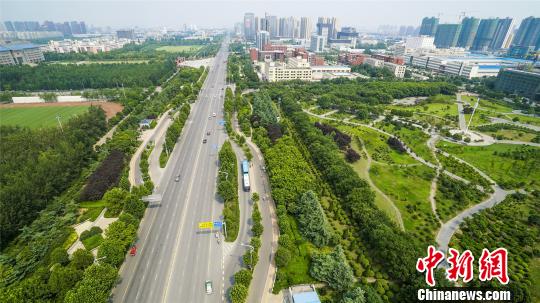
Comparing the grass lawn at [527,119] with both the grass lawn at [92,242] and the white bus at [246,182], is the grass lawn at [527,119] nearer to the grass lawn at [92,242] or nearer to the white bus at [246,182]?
the white bus at [246,182]

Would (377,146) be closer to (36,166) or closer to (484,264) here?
(484,264)

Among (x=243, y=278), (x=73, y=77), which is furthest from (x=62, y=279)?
(x=73, y=77)

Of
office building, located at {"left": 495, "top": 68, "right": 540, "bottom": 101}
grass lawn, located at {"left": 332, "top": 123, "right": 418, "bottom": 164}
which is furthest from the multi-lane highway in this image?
office building, located at {"left": 495, "top": 68, "right": 540, "bottom": 101}

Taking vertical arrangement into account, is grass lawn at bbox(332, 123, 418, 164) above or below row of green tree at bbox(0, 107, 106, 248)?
below

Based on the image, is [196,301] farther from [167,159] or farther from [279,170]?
[167,159]

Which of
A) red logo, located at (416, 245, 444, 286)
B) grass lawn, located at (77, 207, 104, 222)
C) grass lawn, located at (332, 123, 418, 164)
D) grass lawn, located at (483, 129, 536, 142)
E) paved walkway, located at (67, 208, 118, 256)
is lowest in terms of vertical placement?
paved walkway, located at (67, 208, 118, 256)

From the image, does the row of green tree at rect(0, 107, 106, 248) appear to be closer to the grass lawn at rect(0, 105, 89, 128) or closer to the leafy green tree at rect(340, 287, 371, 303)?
the grass lawn at rect(0, 105, 89, 128)
